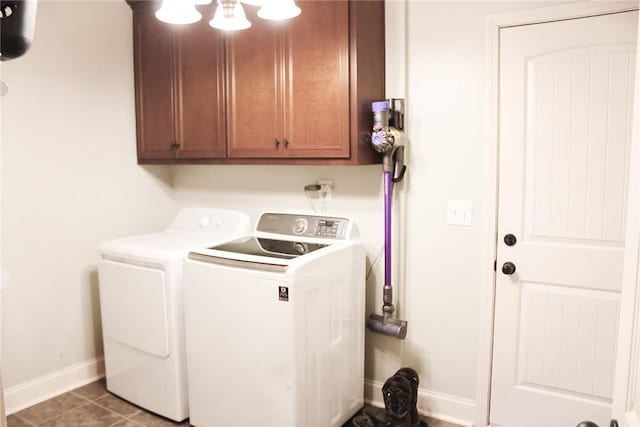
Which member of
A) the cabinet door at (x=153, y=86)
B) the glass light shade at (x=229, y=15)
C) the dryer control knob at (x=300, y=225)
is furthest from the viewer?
the cabinet door at (x=153, y=86)

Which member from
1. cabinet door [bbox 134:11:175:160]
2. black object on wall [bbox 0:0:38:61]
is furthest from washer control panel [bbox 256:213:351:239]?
black object on wall [bbox 0:0:38:61]

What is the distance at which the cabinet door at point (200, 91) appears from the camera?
9.53ft

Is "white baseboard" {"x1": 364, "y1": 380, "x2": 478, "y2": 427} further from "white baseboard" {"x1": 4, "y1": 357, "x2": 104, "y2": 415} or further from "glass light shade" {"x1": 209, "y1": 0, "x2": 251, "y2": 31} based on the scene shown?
"glass light shade" {"x1": 209, "y1": 0, "x2": 251, "y2": 31}

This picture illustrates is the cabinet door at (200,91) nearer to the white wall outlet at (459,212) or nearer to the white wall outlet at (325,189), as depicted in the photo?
the white wall outlet at (325,189)

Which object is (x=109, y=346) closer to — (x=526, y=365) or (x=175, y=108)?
(x=175, y=108)

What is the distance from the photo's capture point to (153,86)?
3219mm

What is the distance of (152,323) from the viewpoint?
8.75 feet

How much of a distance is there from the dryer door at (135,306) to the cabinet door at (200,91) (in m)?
0.81

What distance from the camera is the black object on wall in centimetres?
95

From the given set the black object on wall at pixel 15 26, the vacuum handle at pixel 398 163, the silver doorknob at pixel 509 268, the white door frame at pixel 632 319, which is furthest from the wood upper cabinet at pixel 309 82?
the black object on wall at pixel 15 26

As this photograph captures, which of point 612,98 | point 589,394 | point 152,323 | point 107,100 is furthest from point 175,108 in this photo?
point 589,394

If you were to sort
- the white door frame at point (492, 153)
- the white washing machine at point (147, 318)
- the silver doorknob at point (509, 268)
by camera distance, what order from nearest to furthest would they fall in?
the white door frame at point (492, 153)
the silver doorknob at point (509, 268)
the white washing machine at point (147, 318)

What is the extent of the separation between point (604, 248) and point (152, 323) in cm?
225

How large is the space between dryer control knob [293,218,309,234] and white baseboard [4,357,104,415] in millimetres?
1587
